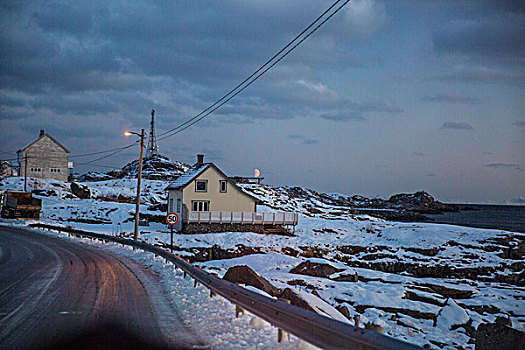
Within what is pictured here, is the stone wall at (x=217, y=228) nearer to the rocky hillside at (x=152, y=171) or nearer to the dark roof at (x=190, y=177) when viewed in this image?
the dark roof at (x=190, y=177)

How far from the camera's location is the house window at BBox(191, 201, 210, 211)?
42656mm

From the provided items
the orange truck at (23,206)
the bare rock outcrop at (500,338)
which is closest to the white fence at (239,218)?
the orange truck at (23,206)

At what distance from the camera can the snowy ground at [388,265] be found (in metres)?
18.7

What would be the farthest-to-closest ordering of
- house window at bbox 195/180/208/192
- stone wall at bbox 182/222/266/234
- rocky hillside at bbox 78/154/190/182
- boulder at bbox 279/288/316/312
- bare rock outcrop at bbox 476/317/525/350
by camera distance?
1. rocky hillside at bbox 78/154/190/182
2. house window at bbox 195/180/208/192
3. stone wall at bbox 182/222/266/234
4. bare rock outcrop at bbox 476/317/525/350
5. boulder at bbox 279/288/316/312

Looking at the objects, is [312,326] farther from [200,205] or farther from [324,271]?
[200,205]

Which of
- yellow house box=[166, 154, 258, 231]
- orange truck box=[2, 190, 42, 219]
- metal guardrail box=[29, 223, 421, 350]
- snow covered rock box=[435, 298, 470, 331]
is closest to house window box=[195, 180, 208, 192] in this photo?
yellow house box=[166, 154, 258, 231]

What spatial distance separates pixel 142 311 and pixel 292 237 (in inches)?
1303

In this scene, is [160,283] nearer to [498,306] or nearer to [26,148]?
[498,306]

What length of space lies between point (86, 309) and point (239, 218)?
33163 mm

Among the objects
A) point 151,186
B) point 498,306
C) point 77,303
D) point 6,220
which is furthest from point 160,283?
point 151,186

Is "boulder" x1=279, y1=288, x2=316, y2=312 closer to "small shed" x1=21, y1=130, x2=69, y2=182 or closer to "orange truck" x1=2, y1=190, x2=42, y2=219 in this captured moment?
"orange truck" x1=2, y1=190, x2=42, y2=219

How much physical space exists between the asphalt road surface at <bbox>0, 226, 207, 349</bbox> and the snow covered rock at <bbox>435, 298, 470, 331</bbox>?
12.3 metres

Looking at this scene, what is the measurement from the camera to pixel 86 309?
10039 millimetres

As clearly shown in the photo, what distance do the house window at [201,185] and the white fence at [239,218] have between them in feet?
9.36
